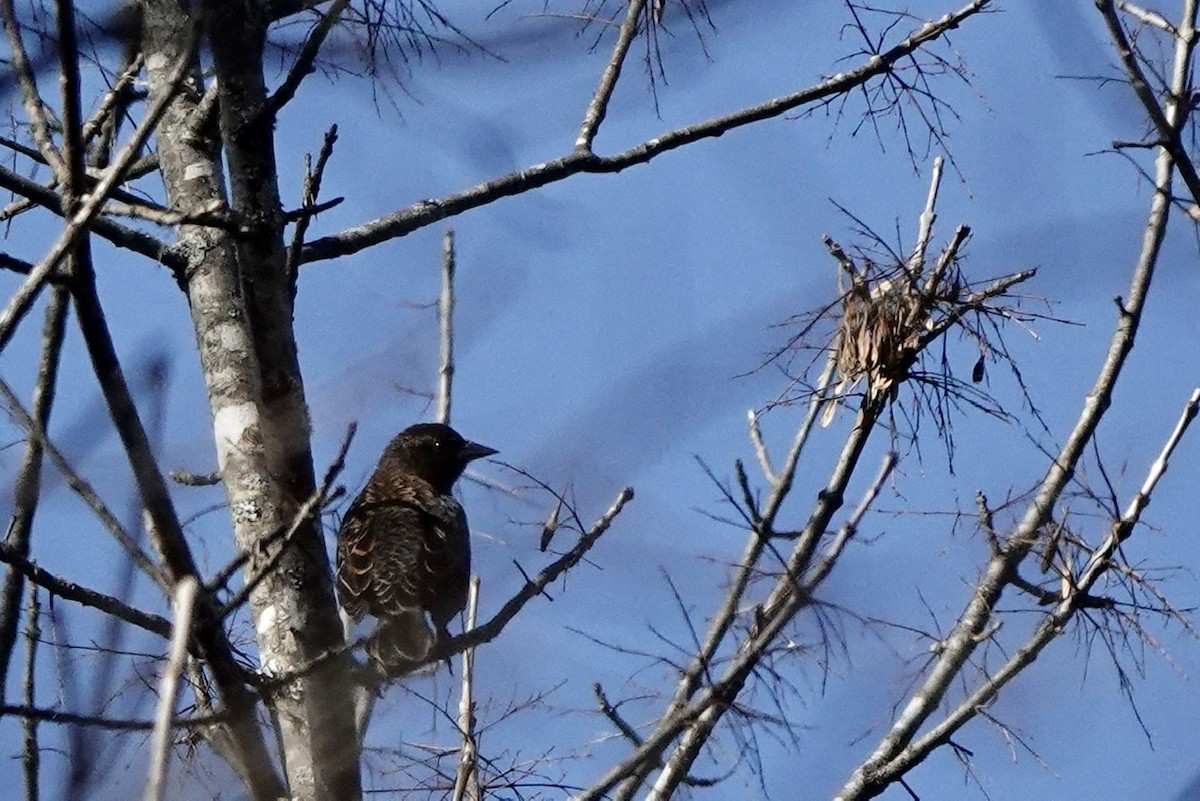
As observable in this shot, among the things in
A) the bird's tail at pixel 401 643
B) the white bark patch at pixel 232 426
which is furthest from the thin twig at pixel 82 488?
the bird's tail at pixel 401 643

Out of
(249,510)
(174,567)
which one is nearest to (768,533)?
(249,510)

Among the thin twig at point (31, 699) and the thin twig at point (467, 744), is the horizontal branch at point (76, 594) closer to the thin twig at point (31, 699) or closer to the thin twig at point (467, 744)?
the thin twig at point (31, 699)

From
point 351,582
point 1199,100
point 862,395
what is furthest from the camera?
point 351,582

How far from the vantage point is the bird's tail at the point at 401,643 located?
15.3ft

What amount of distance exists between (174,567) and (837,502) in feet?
6.90

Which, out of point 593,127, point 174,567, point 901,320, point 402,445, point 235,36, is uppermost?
point 402,445

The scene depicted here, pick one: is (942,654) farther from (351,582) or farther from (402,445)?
(402,445)

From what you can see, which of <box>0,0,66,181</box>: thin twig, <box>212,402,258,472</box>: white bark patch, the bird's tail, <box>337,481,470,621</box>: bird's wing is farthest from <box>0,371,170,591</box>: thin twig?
<box>337,481,470,621</box>: bird's wing

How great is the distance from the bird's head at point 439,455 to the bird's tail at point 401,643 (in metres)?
1.37

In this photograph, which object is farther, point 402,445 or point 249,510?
point 402,445

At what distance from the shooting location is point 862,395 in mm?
4453

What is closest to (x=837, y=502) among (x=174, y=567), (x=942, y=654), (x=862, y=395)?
(x=862, y=395)

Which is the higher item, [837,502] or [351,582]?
[351,582]

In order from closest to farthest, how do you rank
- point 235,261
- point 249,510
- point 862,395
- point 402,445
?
point 249,510 < point 235,261 < point 862,395 < point 402,445
